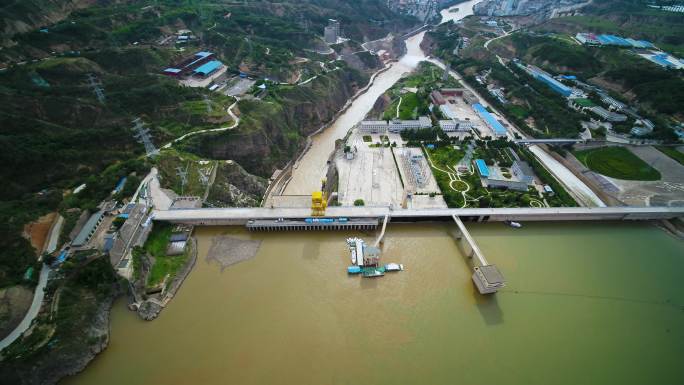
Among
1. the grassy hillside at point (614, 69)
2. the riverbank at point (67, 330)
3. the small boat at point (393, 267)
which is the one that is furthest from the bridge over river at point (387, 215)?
the grassy hillside at point (614, 69)

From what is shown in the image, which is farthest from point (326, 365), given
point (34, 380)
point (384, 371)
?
point (34, 380)

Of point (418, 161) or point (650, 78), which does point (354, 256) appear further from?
point (650, 78)

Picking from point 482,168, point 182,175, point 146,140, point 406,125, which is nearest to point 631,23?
point 406,125

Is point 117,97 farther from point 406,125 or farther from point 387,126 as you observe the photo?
point 406,125

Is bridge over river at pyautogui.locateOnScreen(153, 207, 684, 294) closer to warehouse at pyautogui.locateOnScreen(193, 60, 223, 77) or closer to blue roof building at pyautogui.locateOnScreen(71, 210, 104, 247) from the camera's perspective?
blue roof building at pyautogui.locateOnScreen(71, 210, 104, 247)

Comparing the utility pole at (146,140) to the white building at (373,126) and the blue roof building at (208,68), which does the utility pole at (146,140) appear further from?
the white building at (373,126)

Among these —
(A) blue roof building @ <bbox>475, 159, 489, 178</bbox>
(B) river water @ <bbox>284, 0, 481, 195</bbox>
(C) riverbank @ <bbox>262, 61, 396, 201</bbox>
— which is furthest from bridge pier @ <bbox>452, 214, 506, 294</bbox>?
(C) riverbank @ <bbox>262, 61, 396, 201</bbox>
